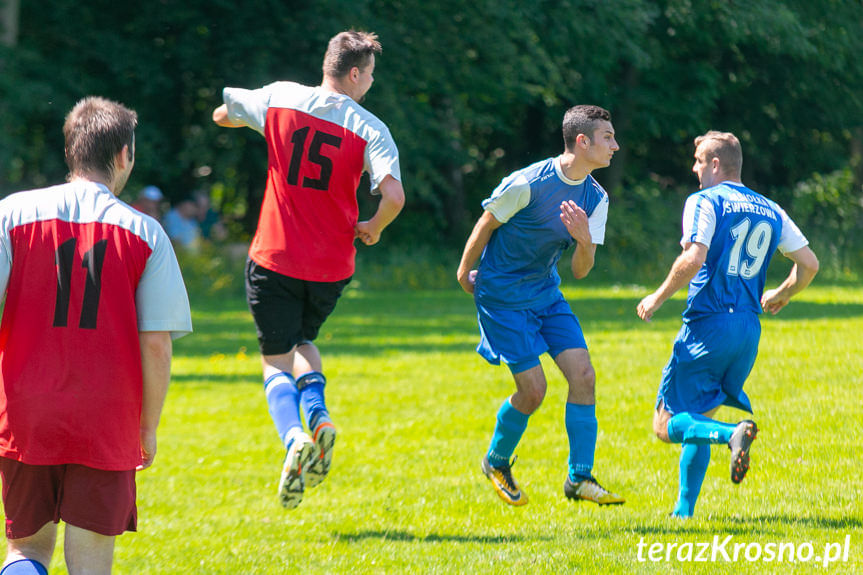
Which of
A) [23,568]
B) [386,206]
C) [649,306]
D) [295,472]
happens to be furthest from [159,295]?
[649,306]

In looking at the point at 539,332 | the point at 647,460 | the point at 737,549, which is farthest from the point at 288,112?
the point at 647,460

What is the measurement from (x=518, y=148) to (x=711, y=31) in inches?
235

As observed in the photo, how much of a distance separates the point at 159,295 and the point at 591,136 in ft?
9.79

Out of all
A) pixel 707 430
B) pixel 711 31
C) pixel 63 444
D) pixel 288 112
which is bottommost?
pixel 707 430

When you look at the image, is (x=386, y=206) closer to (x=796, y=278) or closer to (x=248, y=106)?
(x=248, y=106)

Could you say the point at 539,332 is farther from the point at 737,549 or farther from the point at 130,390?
the point at 130,390

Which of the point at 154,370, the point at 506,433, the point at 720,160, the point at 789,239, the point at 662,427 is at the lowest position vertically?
the point at 506,433

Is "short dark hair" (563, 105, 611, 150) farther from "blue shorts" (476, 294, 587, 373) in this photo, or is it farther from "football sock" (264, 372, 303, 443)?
"football sock" (264, 372, 303, 443)

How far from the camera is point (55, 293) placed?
11.9ft

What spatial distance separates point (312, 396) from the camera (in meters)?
5.87

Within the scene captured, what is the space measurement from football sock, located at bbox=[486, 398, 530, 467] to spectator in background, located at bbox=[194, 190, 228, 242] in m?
17.8

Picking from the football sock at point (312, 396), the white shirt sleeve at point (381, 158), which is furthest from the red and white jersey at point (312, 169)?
the football sock at point (312, 396)

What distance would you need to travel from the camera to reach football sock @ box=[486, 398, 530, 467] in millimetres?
6465

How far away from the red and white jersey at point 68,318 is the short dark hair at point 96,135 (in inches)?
3.1
